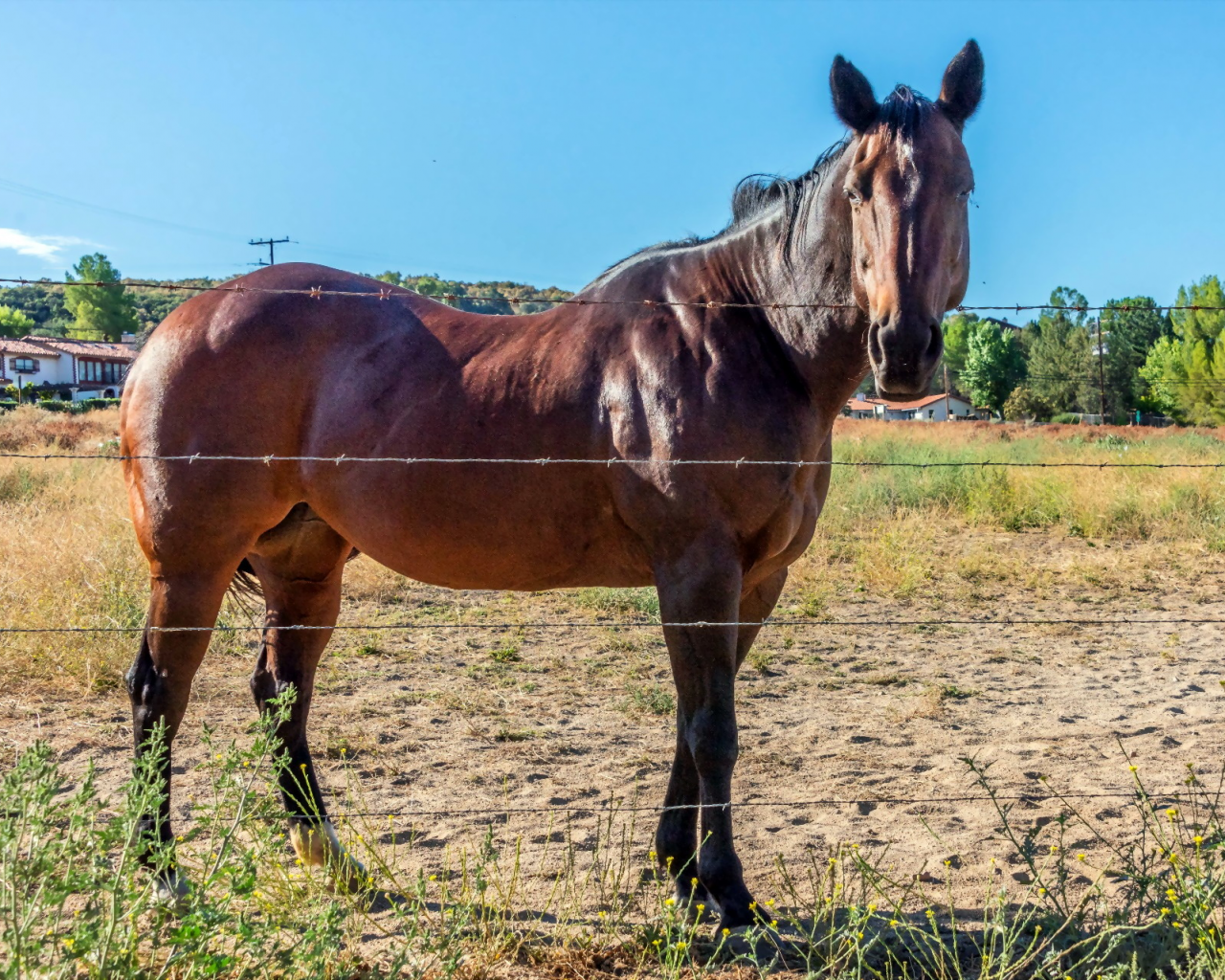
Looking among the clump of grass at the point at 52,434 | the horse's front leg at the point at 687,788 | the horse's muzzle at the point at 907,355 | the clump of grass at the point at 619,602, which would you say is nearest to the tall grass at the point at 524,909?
the horse's front leg at the point at 687,788

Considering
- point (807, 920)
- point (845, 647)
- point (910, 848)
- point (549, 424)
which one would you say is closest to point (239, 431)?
point (549, 424)

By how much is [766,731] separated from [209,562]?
293 cm

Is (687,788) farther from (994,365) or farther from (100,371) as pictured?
(100,371)

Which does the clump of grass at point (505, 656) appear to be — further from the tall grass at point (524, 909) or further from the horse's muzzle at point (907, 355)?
the horse's muzzle at point (907, 355)

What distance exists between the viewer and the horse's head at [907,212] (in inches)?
93.4

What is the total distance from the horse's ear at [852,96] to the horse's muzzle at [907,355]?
705mm

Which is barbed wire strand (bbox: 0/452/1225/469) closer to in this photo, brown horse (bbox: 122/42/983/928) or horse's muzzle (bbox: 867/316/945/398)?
brown horse (bbox: 122/42/983/928)

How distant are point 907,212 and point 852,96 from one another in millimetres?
457

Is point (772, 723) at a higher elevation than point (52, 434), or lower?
lower

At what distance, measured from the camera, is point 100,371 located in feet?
196

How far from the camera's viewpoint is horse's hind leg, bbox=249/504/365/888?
3.57m

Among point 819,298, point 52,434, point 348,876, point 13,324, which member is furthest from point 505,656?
point 13,324

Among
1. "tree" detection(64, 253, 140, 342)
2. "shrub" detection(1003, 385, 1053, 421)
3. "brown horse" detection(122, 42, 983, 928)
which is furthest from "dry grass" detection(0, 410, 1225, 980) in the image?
"tree" detection(64, 253, 140, 342)

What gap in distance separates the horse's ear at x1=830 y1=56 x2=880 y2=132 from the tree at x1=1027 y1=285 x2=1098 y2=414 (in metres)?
40.7
